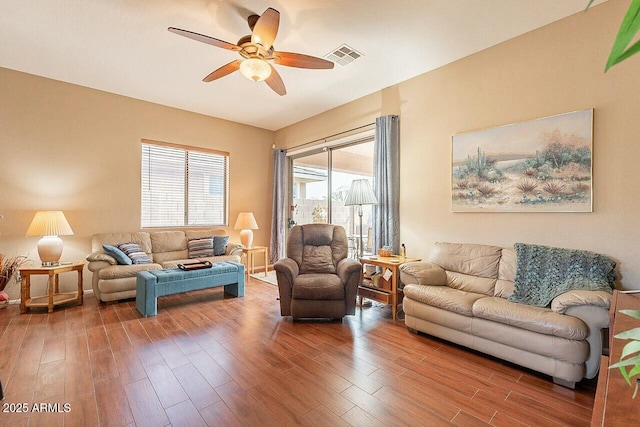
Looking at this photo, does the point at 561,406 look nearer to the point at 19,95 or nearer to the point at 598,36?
the point at 598,36

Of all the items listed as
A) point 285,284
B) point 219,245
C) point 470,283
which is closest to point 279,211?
point 219,245

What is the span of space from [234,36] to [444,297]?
10.7 feet

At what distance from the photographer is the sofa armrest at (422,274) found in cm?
311

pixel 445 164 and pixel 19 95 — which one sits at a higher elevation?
pixel 19 95

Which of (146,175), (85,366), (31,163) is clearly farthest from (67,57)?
(85,366)

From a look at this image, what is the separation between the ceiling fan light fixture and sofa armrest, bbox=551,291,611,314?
10.1 feet

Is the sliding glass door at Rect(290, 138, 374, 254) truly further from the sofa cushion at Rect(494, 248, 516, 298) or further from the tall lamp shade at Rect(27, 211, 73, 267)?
the tall lamp shade at Rect(27, 211, 73, 267)

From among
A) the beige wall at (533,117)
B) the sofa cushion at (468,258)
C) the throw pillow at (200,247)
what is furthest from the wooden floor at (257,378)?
the throw pillow at (200,247)

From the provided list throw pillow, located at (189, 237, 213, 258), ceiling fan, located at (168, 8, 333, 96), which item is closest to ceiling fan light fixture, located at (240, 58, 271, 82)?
ceiling fan, located at (168, 8, 333, 96)

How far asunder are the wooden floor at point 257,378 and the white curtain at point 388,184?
1202mm

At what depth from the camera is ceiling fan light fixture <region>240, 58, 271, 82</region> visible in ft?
9.03

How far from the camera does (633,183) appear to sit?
8.06ft

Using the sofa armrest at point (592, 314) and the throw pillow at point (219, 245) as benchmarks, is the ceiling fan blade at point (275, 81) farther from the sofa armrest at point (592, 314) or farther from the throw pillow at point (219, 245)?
the sofa armrest at point (592, 314)

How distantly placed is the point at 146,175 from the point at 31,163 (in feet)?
4.45
